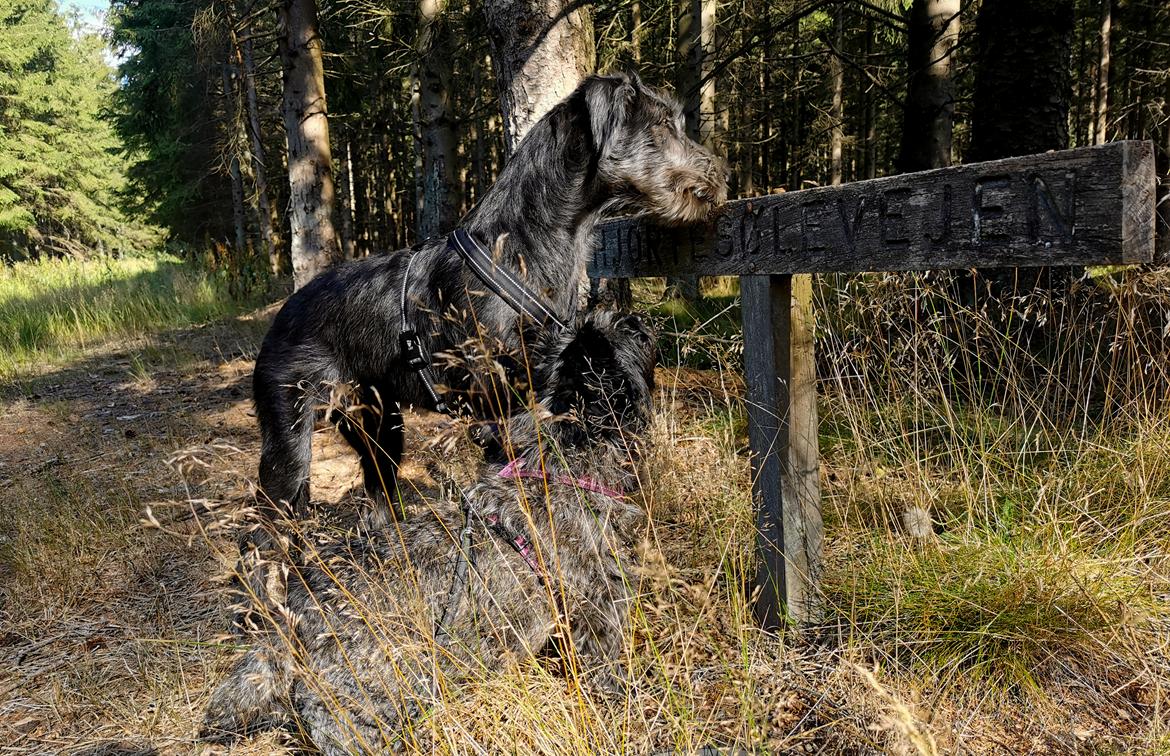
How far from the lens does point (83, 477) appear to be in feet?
18.4

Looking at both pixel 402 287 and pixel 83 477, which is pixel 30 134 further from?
pixel 402 287

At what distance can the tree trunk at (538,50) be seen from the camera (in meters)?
4.43

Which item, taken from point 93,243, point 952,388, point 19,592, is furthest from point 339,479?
point 93,243

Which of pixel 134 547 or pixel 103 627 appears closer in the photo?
pixel 103 627

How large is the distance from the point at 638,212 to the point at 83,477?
16.5 ft

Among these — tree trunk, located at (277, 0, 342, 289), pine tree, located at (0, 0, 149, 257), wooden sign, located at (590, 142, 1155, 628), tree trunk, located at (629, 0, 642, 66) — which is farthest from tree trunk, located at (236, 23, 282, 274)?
pine tree, located at (0, 0, 149, 257)

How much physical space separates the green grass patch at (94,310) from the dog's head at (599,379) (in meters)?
10.9

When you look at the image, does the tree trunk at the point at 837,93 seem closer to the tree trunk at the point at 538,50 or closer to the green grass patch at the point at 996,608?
the tree trunk at the point at 538,50

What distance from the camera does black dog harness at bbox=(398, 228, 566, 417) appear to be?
10.6 ft

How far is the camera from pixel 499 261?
3273 mm

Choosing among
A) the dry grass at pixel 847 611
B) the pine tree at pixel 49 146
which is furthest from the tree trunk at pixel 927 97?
the pine tree at pixel 49 146

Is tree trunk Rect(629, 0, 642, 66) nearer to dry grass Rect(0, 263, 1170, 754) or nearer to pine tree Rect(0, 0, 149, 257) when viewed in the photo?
dry grass Rect(0, 263, 1170, 754)

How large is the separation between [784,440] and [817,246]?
2.27 feet

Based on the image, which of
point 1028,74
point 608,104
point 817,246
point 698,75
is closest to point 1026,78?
point 1028,74
